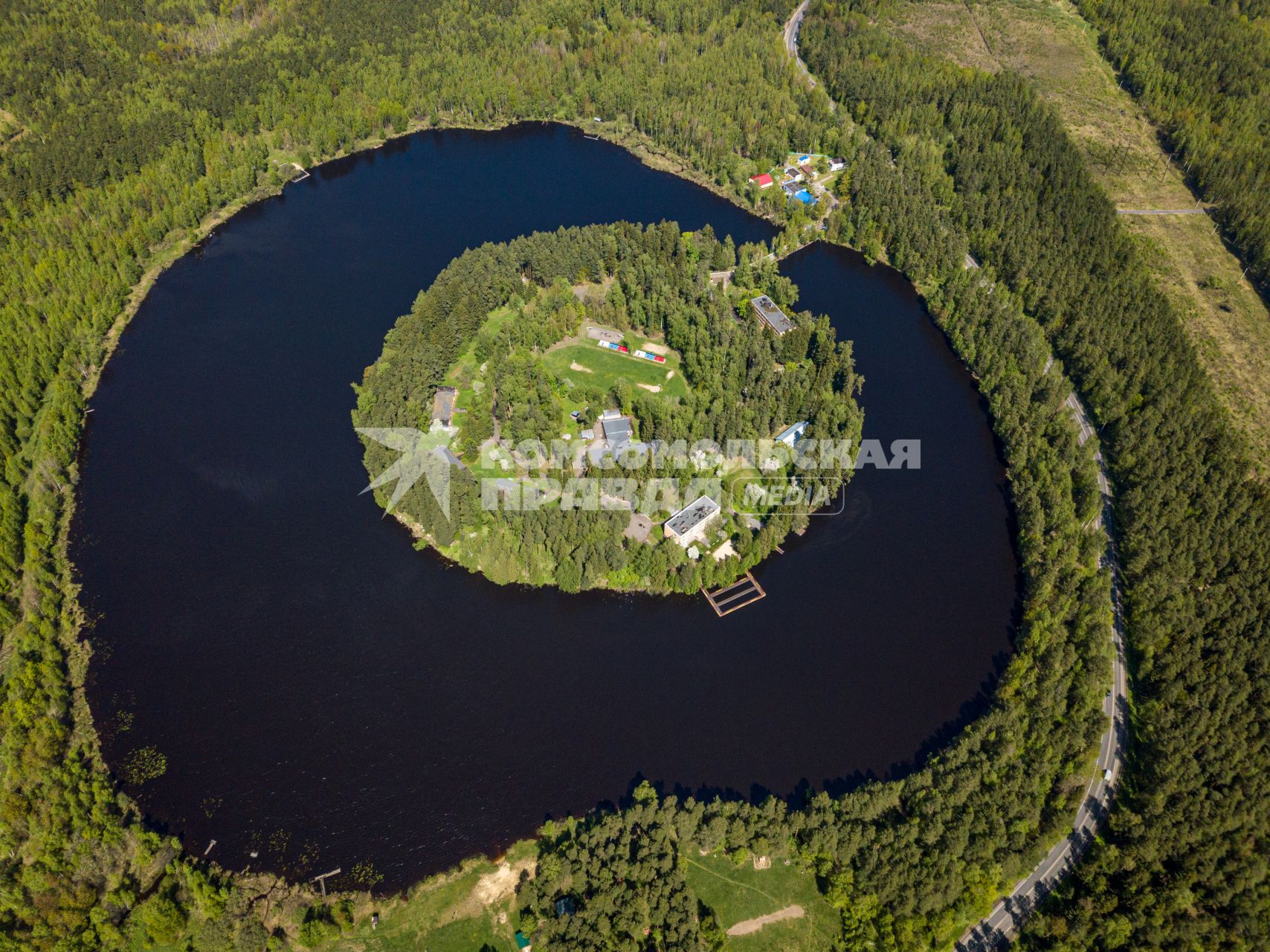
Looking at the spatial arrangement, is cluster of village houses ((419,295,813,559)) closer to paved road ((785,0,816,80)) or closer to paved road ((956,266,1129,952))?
paved road ((956,266,1129,952))

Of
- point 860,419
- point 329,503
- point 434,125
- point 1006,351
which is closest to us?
point 329,503

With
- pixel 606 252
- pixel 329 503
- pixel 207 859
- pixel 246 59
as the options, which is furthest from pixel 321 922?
pixel 246 59

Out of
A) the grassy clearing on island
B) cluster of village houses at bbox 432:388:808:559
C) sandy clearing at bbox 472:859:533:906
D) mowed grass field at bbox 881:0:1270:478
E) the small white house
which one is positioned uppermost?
mowed grass field at bbox 881:0:1270:478

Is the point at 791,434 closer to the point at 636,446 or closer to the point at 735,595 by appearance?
A: the point at 636,446

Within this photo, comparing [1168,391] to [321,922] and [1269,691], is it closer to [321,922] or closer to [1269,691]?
[1269,691]

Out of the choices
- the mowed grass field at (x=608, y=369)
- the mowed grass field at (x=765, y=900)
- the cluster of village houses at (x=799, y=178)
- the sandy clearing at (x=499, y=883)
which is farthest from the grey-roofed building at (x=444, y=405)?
the cluster of village houses at (x=799, y=178)

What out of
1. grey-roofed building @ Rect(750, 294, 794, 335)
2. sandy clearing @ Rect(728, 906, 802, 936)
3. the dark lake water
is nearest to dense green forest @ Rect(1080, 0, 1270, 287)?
the dark lake water
